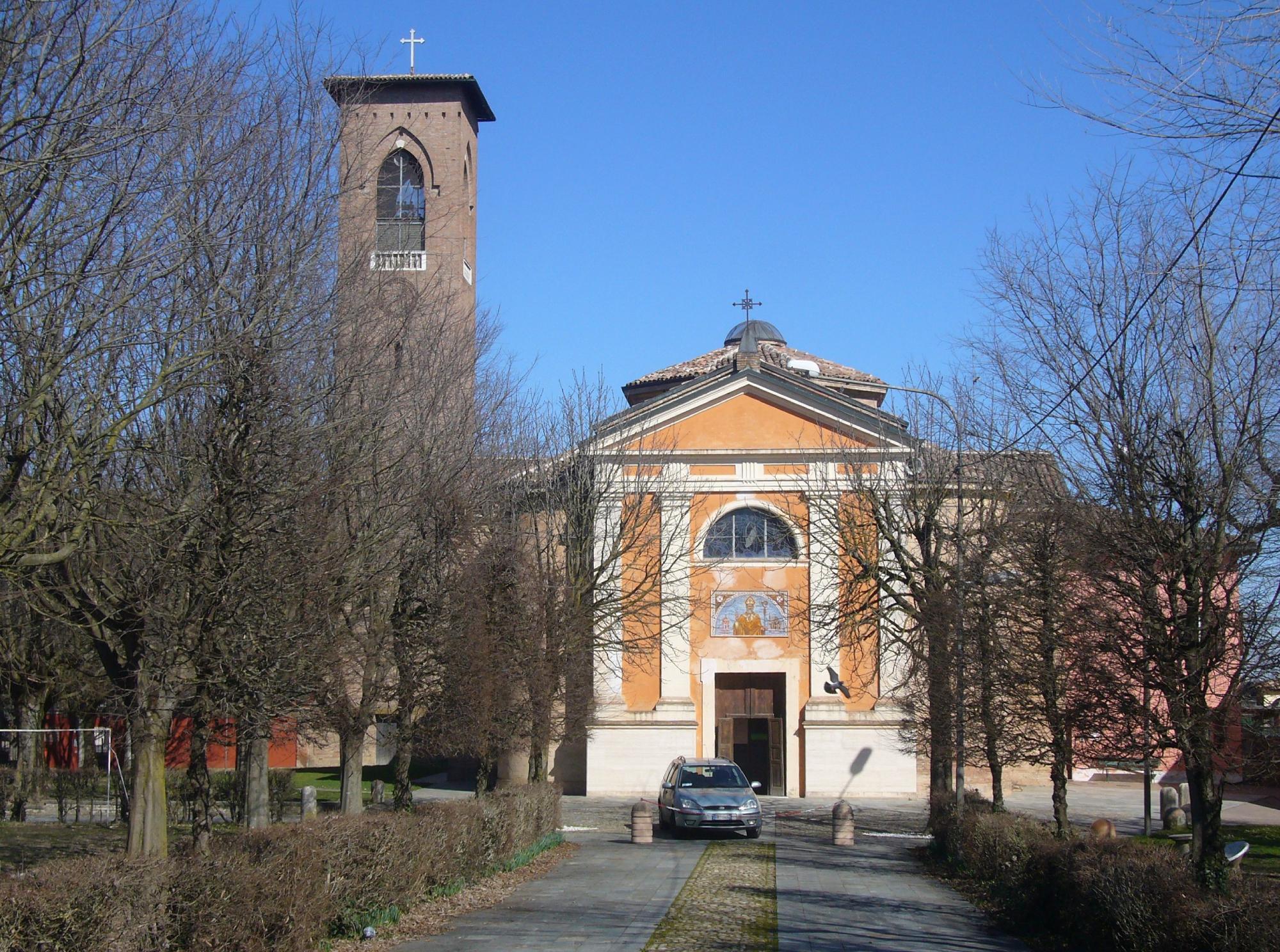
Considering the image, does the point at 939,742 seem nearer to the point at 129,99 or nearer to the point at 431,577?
the point at 431,577

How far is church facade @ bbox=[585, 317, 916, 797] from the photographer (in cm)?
3516

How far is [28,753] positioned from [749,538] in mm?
18981

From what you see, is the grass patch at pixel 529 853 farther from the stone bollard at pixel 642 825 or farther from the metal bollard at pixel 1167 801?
the metal bollard at pixel 1167 801

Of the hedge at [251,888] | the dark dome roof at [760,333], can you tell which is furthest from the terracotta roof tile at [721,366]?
the hedge at [251,888]

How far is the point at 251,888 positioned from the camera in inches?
390

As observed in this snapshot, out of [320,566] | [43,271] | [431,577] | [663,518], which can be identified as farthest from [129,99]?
[663,518]

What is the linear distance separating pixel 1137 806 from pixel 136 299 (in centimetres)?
3255

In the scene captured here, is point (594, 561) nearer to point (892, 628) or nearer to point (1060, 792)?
point (892, 628)

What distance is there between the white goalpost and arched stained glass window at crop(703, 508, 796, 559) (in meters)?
16.3

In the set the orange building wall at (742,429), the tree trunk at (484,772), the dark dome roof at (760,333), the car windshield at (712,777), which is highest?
the dark dome roof at (760,333)

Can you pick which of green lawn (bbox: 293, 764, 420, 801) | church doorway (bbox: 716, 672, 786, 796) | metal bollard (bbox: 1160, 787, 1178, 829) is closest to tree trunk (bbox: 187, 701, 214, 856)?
green lawn (bbox: 293, 764, 420, 801)

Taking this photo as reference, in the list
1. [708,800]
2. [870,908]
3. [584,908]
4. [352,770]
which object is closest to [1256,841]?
[708,800]

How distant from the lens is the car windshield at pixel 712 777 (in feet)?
84.5

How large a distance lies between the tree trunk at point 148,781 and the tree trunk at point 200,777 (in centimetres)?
38
